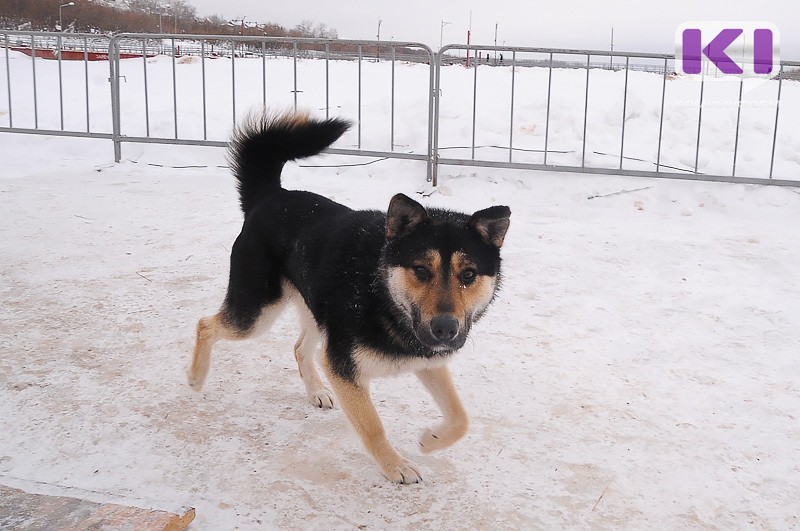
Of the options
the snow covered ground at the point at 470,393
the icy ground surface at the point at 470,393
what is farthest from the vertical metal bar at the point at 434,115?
the snow covered ground at the point at 470,393

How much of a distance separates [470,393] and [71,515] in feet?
6.25

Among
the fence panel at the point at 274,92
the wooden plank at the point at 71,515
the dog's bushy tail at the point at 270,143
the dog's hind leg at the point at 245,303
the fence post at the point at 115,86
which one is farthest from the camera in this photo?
the fence post at the point at 115,86

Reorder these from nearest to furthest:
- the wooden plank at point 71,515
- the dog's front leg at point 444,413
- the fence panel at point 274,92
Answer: the wooden plank at point 71,515 < the dog's front leg at point 444,413 < the fence panel at point 274,92

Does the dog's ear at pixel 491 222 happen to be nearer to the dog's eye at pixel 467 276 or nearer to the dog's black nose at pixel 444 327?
the dog's eye at pixel 467 276

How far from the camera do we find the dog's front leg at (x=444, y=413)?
8.90 ft

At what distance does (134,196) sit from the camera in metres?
7.29

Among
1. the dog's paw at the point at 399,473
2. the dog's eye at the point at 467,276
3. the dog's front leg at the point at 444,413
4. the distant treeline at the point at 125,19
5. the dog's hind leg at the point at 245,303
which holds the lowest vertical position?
the dog's paw at the point at 399,473

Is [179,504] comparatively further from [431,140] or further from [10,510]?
[431,140]

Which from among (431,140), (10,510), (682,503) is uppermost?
(431,140)

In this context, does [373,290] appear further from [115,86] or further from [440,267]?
[115,86]

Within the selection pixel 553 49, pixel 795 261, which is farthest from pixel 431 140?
pixel 795 261

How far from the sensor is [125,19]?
33938 millimetres

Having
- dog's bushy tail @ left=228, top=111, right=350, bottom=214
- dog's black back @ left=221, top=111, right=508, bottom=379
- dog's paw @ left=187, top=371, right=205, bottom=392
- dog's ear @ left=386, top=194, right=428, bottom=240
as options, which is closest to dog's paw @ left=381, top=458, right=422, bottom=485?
dog's black back @ left=221, top=111, right=508, bottom=379

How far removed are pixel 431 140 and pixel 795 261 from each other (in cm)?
385
